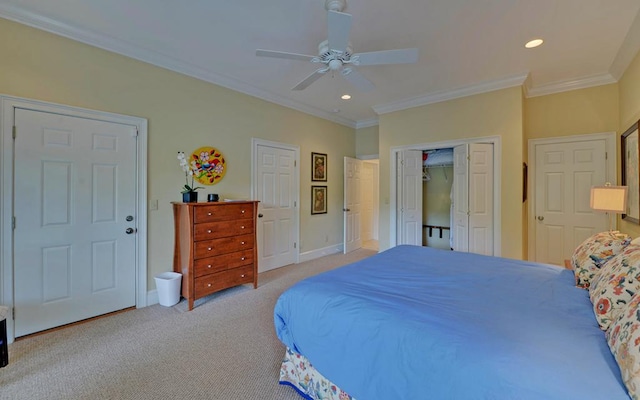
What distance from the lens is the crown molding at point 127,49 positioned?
2.38 metres

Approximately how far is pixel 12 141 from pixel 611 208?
565cm

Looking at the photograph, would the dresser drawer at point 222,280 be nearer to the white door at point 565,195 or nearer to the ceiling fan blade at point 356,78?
the ceiling fan blade at point 356,78

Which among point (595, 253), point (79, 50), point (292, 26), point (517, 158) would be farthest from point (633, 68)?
point (79, 50)

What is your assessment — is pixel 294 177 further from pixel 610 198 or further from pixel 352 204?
pixel 610 198

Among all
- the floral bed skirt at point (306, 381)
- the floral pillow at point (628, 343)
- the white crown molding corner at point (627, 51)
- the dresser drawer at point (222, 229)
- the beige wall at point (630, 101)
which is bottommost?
the floral bed skirt at point (306, 381)

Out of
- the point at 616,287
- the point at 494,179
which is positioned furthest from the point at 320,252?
the point at 616,287

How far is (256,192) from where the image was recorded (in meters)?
4.29

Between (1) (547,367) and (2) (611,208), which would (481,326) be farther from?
(2) (611,208)

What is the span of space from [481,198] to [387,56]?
271 centimetres

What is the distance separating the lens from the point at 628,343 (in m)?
0.91

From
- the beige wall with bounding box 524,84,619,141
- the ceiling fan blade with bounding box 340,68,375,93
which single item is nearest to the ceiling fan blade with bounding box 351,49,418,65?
the ceiling fan blade with bounding box 340,68,375,93

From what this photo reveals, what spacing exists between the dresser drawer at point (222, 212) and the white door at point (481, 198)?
315 centimetres

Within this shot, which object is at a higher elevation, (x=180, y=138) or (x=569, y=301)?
(x=180, y=138)

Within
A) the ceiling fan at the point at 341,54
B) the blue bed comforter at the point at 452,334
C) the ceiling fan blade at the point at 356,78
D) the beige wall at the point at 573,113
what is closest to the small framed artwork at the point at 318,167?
the ceiling fan blade at the point at 356,78
